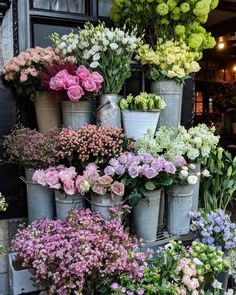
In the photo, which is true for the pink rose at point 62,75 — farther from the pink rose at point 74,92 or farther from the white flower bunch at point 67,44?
the white flower bunch at point 67,44

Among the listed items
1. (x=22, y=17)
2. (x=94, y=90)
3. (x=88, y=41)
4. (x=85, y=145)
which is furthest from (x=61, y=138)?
(x=22, y=17)

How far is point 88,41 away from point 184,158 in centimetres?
100

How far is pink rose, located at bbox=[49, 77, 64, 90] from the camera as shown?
2.17m

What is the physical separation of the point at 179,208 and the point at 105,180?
0.68 metres

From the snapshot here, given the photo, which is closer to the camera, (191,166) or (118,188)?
(118,188)

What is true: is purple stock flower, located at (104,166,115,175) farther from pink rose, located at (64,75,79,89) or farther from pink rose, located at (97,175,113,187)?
pink rose, located at (64,75,79,89)

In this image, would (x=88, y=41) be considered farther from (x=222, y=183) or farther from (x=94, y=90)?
(x=222, y=183)

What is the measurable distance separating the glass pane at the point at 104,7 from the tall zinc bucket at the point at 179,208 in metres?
1.42

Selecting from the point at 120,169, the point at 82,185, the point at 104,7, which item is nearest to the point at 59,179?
the point at 82,185

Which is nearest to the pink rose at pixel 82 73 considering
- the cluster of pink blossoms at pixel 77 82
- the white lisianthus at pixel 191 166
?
the cluster of pink blossoms at pixel 77 82

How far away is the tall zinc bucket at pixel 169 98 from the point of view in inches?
102

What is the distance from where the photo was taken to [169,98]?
260cm

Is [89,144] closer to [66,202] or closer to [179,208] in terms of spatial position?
[66,202]

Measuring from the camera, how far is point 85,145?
7.15ft
